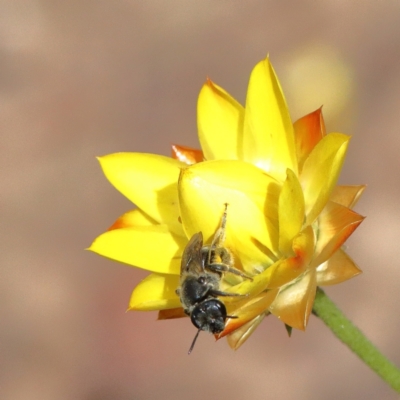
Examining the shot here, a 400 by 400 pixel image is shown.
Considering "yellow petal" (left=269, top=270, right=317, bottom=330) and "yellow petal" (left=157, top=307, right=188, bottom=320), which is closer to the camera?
"yellow petal" (left=269, top=270, right=317, bottom=330)

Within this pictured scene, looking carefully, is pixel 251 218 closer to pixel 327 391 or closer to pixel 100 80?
pixel 327 391

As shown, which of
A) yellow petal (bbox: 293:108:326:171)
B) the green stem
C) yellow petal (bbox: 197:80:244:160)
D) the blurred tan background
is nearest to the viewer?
the green stem

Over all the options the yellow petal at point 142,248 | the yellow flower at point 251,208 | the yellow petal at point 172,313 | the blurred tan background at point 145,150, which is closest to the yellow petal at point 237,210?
the yellow flower at point 251,208

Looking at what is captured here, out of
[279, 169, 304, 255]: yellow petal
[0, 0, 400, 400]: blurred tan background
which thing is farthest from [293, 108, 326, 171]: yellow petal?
[0, 0, 400, 400]: blurred tan background

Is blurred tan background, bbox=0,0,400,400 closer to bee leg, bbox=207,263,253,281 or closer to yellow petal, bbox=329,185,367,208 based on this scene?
yellow petal, bbox=329,185,367,208

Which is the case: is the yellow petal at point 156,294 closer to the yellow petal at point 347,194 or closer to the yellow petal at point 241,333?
the yellow petal at point 241,333
